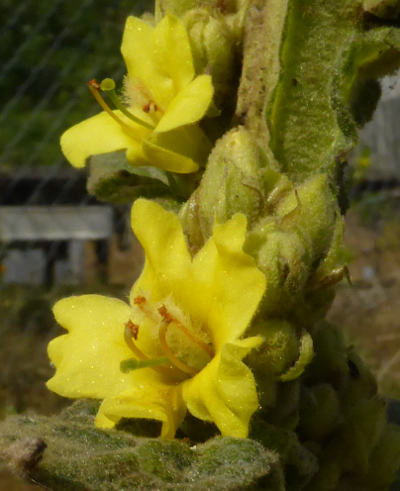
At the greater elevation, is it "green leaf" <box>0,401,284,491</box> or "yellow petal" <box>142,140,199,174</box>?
"yellow petal" <box>142,140,199,174</box>

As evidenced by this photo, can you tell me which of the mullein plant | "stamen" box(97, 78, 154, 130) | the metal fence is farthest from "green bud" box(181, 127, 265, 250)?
the metal fence

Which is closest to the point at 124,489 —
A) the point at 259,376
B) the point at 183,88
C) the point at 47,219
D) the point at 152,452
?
the point at 152,452

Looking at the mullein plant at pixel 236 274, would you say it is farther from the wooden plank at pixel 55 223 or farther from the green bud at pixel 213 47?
the wooden plank at pixel 55 223

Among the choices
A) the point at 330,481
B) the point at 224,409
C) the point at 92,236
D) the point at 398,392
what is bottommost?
the point at 92,236

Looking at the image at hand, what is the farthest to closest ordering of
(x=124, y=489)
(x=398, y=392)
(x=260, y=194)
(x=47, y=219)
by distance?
(x=47, y=219), (x=398, y=392), (x=260, y=194), (x=124, y=489)

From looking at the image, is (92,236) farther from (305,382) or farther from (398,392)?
(305,382)

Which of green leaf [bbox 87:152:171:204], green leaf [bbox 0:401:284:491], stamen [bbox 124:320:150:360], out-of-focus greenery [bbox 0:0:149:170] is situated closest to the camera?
green leaf [bbox 0:401:284:491]

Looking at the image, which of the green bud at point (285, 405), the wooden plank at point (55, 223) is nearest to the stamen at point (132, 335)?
the green bud at point (285, 405)

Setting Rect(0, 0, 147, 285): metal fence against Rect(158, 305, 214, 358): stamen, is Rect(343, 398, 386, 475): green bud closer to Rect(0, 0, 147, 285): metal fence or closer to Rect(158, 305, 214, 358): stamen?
Rect(158, 305, 214, 358): stamen
